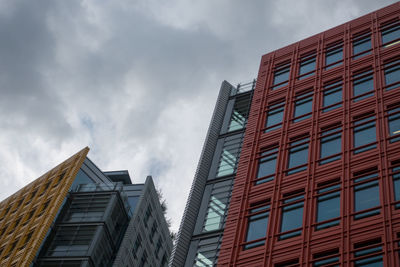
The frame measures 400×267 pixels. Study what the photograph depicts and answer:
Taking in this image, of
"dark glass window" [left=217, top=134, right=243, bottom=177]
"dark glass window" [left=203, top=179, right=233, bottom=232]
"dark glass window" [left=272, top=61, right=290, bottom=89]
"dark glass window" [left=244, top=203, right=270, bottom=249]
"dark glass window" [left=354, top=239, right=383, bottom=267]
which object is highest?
"dark glass window" [left=272, top=61, right=290, bottom=89]

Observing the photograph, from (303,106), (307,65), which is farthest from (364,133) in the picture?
(307,65)

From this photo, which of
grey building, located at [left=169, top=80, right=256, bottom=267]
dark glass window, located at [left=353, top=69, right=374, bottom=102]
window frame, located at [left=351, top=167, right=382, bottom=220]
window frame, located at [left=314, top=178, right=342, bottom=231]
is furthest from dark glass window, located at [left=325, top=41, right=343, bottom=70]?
window frame, located at [left=351, top=167, right=382, bottom=220]

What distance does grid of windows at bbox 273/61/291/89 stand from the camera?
4619 centimetres

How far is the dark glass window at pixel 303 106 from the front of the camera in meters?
40.8

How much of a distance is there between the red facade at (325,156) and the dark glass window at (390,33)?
83 mm

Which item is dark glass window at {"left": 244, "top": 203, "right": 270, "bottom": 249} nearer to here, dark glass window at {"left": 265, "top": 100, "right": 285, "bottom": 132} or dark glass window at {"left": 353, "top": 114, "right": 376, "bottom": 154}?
dark glass window at {"left": 353, "top": 114, "right": 376, "bottom": 154}

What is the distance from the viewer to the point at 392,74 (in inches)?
1544

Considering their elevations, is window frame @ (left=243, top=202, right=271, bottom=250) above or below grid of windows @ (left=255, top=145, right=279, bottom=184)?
below

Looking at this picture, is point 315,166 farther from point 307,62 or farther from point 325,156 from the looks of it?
point 307,62

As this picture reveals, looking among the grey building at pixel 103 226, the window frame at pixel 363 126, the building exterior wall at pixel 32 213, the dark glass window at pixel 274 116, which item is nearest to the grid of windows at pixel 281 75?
the dark glass window at pixel 274 116

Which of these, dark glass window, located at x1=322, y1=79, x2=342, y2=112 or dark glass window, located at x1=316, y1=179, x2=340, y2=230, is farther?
dark glass window, located at x1=322, y1=79, x2=342, y2=112

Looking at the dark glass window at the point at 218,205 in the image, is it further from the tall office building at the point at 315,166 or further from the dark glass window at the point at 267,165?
the dark glass window at the point at 267,165

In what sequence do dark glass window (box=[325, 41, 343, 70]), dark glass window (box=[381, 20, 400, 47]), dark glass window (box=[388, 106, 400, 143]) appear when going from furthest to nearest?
dark glass window (box=[325, 41, 343, 70]), dark glass window (box=[381, 20, 400, 47]), dark glass window (box=[388, 106, 400, 143])

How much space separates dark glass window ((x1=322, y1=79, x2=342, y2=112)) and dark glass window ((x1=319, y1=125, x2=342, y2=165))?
97.0 inches
